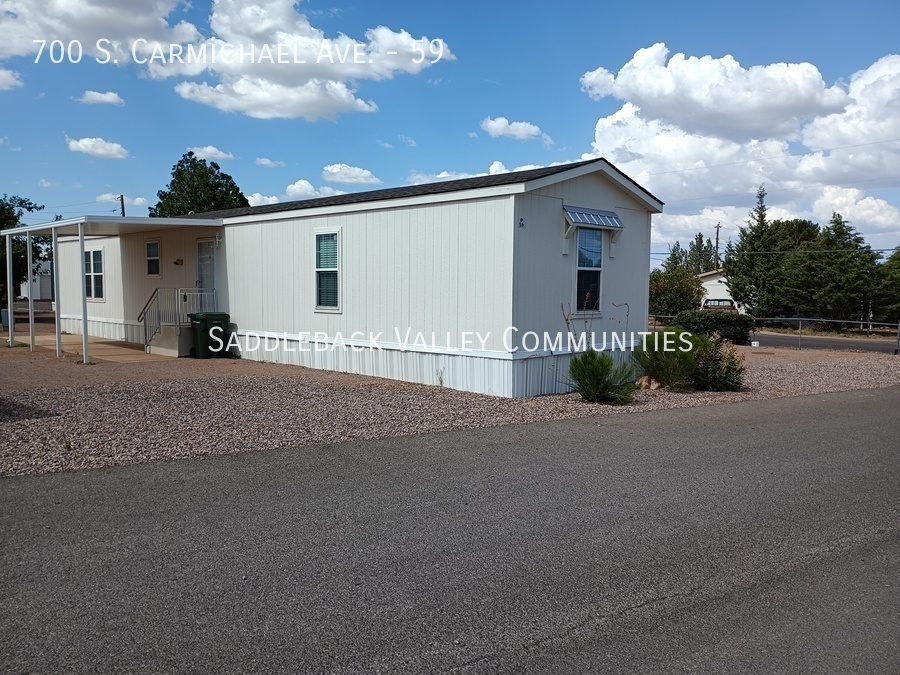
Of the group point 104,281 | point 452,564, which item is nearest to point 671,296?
point 104,281

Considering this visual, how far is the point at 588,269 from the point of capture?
476 inches

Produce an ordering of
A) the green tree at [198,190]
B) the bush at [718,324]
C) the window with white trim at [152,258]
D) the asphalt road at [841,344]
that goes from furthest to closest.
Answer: the green tree at [198,190], the asphalt road at [841,344], the bush at [718,324], the window with white trim at [152,258]

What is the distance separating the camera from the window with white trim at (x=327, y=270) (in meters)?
13.2

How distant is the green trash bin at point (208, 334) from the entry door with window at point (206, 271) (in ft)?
2.17

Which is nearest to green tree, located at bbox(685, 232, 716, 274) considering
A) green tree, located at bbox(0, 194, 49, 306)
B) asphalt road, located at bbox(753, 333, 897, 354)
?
asphalt road, located at bbox(753, 333, 897, 354)

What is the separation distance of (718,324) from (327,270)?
14846mm

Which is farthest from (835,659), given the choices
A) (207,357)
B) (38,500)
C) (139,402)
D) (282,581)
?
(207,357)

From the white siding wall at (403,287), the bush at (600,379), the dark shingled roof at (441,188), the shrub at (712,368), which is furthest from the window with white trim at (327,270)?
the shrub at (712,368)

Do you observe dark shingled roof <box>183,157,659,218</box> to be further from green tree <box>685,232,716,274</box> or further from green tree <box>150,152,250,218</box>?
green tree <box>685,232,716,274</box>

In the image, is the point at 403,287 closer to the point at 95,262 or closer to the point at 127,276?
the point at 127,276

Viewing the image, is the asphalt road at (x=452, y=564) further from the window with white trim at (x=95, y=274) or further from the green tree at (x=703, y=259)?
the green tree at (x=703, y=259)

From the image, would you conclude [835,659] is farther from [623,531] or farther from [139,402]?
[139,402]

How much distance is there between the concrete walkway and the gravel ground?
0.85 metres

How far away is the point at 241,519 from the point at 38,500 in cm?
154
